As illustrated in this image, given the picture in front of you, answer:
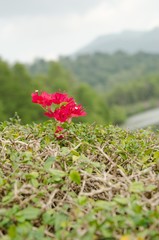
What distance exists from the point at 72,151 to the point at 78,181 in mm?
311

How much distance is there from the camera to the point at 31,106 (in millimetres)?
28375

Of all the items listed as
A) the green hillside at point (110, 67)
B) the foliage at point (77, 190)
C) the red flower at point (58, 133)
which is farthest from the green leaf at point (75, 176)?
the green hillside at point (110, 67)

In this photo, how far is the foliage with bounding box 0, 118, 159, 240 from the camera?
3.57 feet

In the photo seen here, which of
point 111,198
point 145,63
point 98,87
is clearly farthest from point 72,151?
point 145,63

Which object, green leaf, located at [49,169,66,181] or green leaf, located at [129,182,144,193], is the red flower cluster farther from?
green leaf, located at [129,182,144,193]

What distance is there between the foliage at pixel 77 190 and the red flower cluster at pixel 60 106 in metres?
0.16

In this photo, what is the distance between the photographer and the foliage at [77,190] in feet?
3.57

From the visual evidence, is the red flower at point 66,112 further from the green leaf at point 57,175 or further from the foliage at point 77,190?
the green leaf at point 57,175

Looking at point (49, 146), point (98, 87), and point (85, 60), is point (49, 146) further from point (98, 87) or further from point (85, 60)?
point (85, 60)

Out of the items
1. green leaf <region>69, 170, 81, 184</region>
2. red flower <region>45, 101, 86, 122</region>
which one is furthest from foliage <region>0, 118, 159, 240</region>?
red flower <region>45, 101, 86, 122</region>

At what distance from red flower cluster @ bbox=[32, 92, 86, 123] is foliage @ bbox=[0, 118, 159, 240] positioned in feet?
0.53

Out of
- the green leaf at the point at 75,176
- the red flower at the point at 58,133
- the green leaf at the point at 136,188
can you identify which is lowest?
the green leaf at the point at 136,188

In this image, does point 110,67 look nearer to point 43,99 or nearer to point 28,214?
point 43,99

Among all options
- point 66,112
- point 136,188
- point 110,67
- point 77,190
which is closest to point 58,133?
point 66,112
